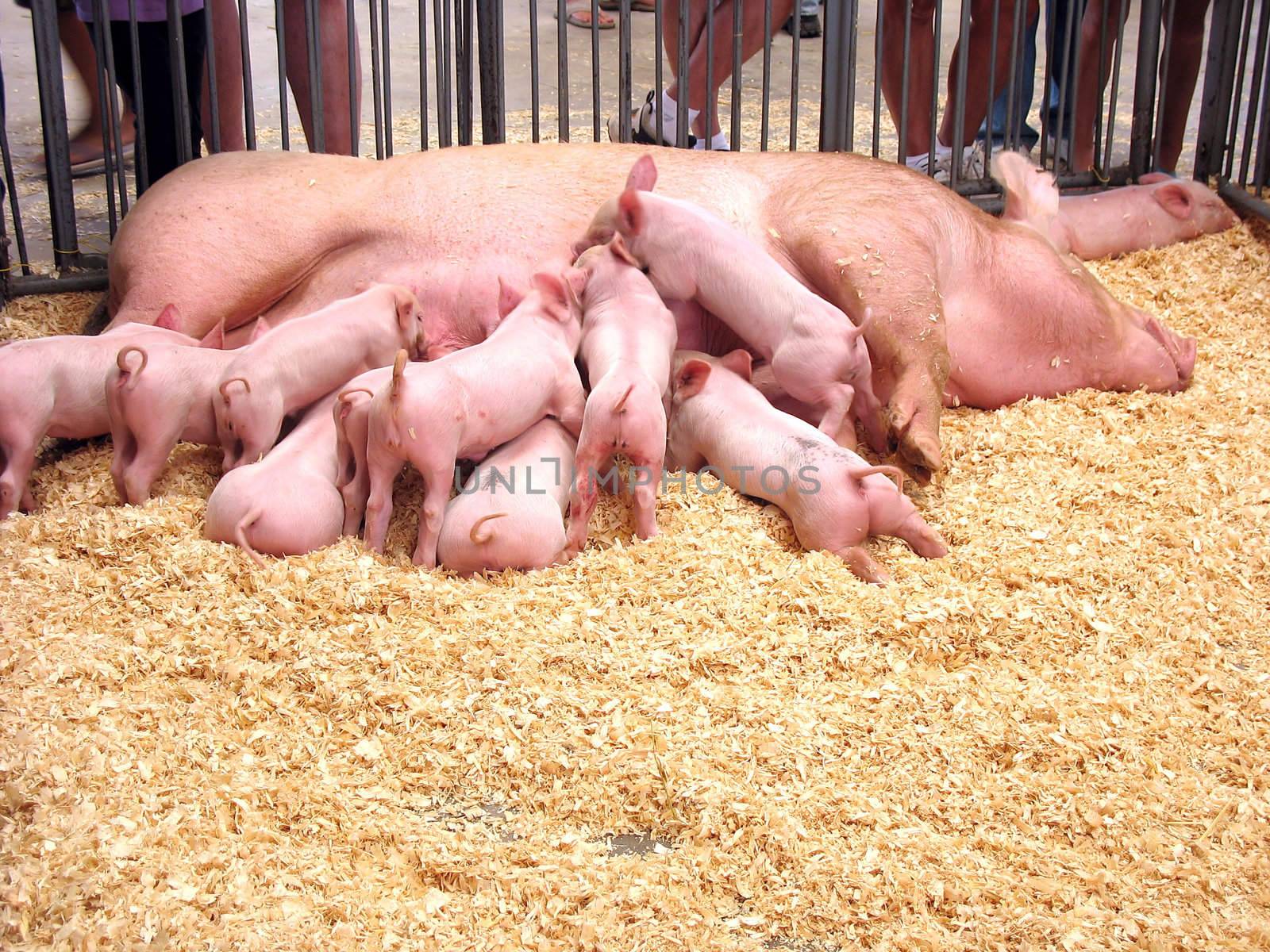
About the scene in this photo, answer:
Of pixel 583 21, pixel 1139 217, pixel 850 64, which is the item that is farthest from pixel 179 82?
pixel 583 21

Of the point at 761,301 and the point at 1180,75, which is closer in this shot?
the point at 761,301

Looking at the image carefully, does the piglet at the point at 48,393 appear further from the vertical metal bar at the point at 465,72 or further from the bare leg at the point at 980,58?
the bare leg at the point at 980,58

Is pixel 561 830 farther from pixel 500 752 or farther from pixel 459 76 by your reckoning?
pixel 459 76

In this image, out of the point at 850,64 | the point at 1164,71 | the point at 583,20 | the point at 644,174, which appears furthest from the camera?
the point at 583,20

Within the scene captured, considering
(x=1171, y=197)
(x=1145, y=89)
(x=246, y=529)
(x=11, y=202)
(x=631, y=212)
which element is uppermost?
(x=1145, y=89)

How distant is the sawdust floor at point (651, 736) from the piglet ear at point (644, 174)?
103cm

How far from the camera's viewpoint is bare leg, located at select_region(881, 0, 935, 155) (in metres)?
→ 5.15

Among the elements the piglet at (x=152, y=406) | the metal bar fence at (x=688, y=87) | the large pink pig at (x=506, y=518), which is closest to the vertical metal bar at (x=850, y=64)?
the metal bar fence at (x=688, y=87)

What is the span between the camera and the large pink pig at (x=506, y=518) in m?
2.60

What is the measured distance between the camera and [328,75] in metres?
4.45

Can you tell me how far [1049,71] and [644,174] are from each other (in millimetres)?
2763

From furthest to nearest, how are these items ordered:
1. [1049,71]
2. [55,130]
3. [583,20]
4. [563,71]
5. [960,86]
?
[583,20]
[1049,71]
[960,86]
[563,71]
[55,130]

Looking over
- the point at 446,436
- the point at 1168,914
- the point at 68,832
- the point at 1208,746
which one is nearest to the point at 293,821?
the point at 68,832

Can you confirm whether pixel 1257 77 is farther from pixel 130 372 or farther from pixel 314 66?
pixel 130 372
